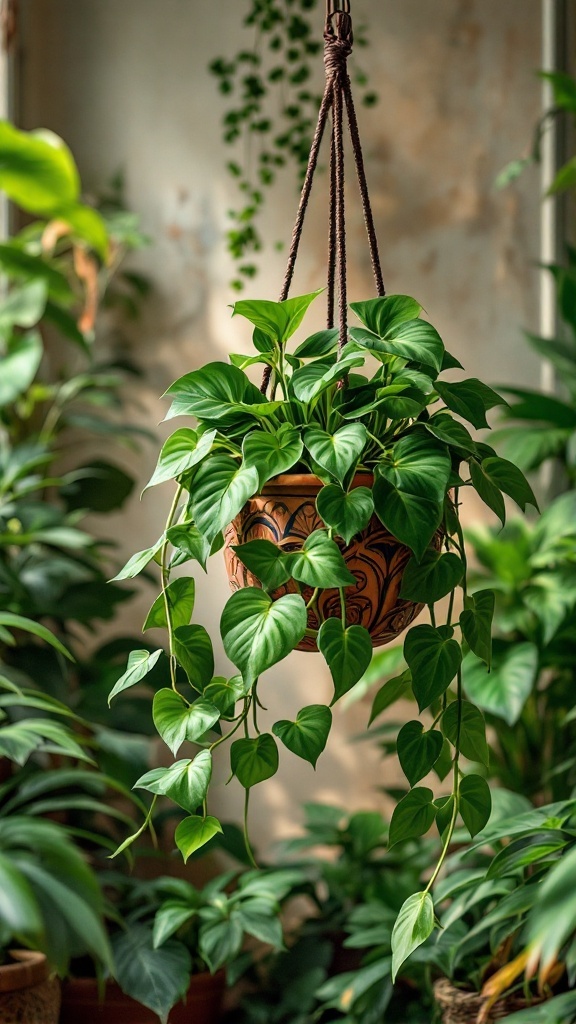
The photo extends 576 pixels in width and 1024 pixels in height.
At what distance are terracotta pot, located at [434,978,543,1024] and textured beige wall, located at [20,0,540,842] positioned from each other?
0.78 metres

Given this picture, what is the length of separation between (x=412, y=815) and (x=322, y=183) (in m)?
1.63

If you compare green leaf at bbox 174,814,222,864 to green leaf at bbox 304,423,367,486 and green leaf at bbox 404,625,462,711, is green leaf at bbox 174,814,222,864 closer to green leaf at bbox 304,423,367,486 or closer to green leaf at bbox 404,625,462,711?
green leaf at bbox 404,625,462,711

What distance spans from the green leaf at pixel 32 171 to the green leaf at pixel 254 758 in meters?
1.15

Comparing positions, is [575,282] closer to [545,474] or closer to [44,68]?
[545,474]

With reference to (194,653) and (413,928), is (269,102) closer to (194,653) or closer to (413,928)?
(194,653)

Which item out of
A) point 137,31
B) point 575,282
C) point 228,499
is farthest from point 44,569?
point 137,31

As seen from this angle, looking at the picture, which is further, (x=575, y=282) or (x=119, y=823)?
(x=119, y=823)

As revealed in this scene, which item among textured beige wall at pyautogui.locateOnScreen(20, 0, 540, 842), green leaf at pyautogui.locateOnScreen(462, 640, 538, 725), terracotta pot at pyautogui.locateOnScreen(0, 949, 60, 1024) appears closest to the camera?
terracotta pot at pyautogui.locateOnScreen(0, 949, 60, 1024)

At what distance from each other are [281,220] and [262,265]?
0.36 ft

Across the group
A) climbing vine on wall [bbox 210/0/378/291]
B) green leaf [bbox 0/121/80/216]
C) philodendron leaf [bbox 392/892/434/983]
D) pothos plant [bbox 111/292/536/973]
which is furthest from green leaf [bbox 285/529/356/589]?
climbing vine on wall [bbox 210/0/378/291]

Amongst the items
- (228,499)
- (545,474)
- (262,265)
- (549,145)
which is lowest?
(228,499)

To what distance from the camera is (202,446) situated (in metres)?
0.90

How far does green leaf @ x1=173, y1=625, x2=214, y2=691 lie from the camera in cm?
93

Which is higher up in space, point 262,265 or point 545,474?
point 262,265
